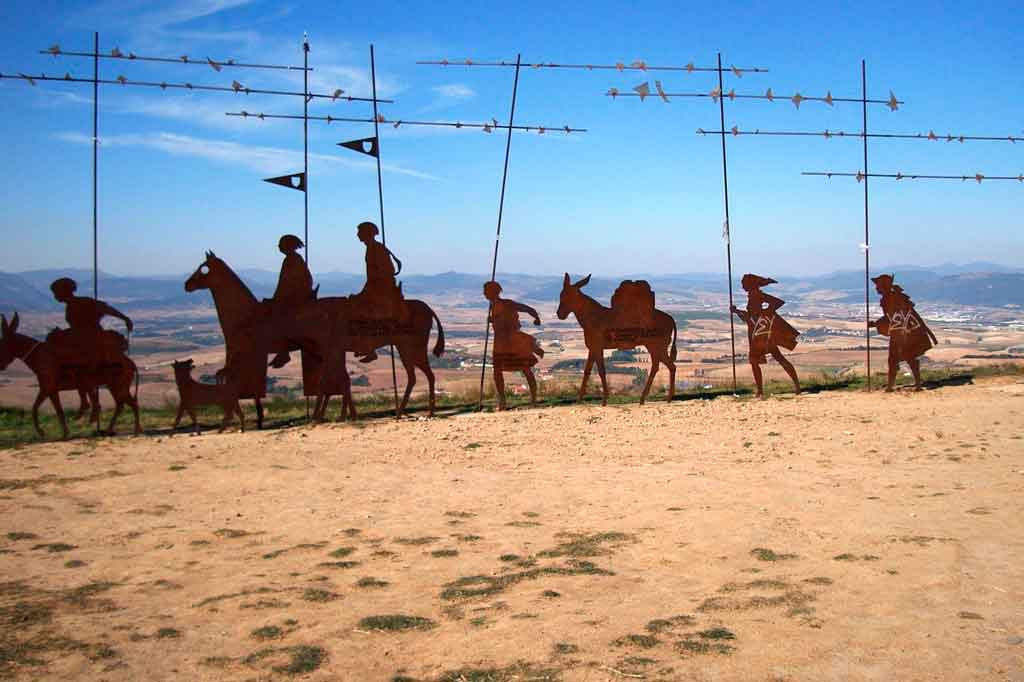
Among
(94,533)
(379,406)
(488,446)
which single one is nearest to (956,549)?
(488,446)

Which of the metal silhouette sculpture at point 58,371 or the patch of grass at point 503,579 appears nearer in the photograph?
the patch of grass at point 503,579

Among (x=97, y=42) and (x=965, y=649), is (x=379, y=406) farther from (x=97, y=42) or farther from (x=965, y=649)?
(x=965, y=649)

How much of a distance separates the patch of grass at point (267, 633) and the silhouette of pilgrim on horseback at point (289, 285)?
969 cm

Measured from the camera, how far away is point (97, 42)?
15492 mm

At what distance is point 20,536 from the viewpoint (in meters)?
8.61

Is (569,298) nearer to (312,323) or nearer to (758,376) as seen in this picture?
(758,376)

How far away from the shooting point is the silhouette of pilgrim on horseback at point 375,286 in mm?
15805

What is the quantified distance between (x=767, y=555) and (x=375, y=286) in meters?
10.0

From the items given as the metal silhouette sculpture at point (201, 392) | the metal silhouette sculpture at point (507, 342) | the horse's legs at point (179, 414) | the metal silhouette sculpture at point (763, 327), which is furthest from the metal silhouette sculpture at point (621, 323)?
the horse's legs at point (179, 414)

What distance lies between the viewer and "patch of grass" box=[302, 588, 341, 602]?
6730mm

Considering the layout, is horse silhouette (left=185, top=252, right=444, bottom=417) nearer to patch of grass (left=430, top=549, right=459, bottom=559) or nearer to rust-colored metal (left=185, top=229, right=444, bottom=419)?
rust-colored metal (left=185, top=229, right=444, bottom=419)

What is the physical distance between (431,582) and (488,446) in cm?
612

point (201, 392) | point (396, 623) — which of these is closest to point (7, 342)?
point (201, 392)

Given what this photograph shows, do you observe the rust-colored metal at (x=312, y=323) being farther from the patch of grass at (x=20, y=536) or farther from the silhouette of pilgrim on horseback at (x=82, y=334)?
the patch of grass at (x=20, y=536)
